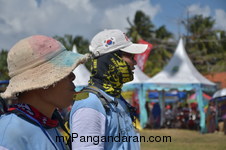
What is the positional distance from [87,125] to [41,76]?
1.87 ft

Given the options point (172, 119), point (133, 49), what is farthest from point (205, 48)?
point (133, 49)

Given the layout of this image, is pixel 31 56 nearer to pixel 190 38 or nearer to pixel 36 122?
pixel 36 122

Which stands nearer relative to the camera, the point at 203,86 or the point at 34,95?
the point at 34,95

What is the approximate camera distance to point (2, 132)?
154 cm

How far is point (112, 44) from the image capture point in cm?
269

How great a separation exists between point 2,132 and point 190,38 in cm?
3222

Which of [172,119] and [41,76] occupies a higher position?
[41,76]

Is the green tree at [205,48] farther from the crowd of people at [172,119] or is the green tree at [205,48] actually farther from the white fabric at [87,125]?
the white fabric at [87,125]

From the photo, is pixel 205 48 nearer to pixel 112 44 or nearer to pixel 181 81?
pixel 181 81

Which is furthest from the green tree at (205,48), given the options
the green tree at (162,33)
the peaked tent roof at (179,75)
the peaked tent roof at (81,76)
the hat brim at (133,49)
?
the hat brim at (133,49)

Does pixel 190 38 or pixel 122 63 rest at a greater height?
pixel 190 38

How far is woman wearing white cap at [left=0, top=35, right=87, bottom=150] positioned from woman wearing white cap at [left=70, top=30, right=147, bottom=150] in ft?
1.15

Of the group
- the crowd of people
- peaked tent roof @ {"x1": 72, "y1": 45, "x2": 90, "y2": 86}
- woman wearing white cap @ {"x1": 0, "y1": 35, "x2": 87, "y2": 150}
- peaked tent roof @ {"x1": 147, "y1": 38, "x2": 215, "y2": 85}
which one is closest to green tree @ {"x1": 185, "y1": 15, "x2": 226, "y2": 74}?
the crowd of people

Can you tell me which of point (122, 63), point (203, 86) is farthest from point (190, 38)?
point (122, 63)
